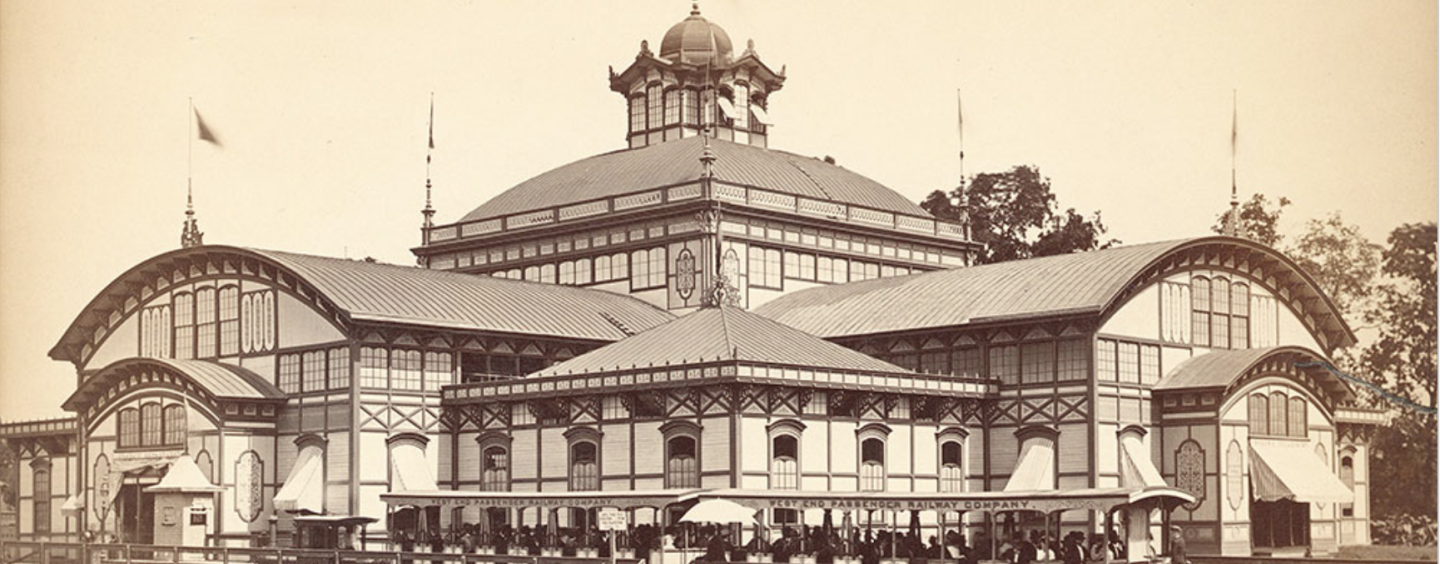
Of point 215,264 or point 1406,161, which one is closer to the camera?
point 1406,161

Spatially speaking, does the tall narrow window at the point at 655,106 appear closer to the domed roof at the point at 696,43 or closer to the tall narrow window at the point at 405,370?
the domed roof at the point at 696,43

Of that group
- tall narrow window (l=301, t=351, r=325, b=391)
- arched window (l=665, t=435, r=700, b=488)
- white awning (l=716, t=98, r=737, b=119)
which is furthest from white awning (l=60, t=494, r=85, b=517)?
white awning (l=716, t=98, r=737, b=119)

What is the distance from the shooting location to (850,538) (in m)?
57.0

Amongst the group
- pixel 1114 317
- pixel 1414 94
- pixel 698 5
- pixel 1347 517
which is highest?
pixel 698 5

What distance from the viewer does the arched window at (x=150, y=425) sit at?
7138 cm

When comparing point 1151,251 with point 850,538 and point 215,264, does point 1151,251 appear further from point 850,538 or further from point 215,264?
point 215,264

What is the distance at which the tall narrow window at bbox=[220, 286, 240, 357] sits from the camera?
72.1 m

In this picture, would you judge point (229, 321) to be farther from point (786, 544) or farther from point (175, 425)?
point (786, 544)

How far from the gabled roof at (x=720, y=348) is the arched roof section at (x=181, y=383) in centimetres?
965

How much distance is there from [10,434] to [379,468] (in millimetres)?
20986

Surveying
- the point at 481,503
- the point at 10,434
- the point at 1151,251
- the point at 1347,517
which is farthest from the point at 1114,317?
the point at 10,434

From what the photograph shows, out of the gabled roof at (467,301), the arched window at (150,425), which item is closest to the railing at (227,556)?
the arched window at (150,425)

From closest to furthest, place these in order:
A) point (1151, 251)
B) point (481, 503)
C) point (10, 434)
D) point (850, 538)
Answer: point (850, 538)
point (481, 503)
point (1151, 251)
point (10, 434)

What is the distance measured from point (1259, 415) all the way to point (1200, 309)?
404cm
